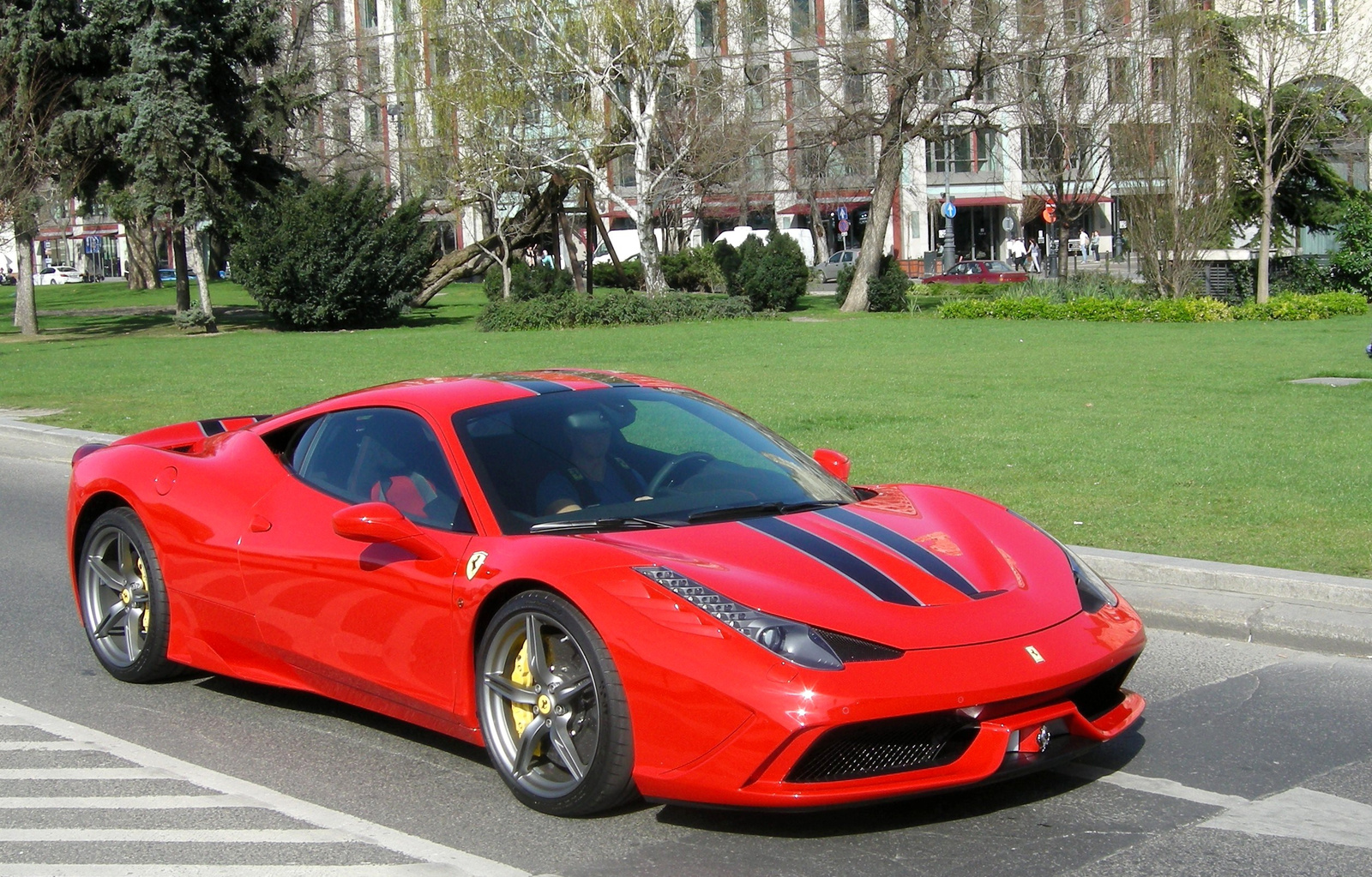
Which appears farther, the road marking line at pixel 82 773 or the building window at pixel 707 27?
the building window at pixel 707 27

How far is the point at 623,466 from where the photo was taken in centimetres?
513

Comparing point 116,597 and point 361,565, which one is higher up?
point 361,565

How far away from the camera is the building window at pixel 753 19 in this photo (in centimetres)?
3853

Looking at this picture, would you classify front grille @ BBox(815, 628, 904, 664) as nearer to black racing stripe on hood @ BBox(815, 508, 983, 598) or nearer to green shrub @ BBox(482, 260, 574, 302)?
black racing stripe on hood @ BBox(815, 508, 983, 598)

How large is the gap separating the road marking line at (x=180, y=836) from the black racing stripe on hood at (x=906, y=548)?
1.88m

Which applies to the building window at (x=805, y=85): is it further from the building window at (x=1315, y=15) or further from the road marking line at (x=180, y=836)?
the road marking line at (x=180, y=836)

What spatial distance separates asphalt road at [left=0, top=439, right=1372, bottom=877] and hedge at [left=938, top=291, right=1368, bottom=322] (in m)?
26.0

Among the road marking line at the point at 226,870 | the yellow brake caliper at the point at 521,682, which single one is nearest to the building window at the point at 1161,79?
the yellow brake caliper at the point at 521,682

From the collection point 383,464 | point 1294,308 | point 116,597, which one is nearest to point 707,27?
point 1294,308

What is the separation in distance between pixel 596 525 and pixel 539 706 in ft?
2.13

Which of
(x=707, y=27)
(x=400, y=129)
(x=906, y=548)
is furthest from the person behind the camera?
(x=400, y=129)

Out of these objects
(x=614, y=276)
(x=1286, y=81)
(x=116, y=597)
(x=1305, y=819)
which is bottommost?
(x=1305, y=819)

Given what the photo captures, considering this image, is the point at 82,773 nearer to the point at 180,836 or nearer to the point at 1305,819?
the point at 180,836

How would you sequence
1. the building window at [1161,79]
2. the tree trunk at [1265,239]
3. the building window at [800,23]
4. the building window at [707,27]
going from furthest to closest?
the building window at [707,27] < the building window at [800,23] < the tree trunk at [1265,239] < the building window at [1161,79]
